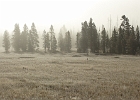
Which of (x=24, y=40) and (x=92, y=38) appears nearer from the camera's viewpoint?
(x=92, y=38)

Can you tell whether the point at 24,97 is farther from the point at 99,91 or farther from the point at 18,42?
the point at 18,42

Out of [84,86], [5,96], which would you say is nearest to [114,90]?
[84,86]

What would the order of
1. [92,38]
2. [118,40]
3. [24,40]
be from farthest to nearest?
[24,40], [92,38], [118,40]

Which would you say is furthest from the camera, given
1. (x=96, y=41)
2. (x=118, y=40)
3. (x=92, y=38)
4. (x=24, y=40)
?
(x=24, y=40)

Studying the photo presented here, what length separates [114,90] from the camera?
1683cm

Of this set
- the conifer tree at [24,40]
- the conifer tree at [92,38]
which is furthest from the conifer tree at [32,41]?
the conifer tree at [92,38]

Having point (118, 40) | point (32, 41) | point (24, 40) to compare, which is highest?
point (24, 40)

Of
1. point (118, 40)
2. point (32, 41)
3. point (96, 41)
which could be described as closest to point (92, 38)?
point (96, 41)

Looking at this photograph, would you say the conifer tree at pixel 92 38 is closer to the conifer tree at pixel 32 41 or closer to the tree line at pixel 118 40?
the tree line at pixel 118 40

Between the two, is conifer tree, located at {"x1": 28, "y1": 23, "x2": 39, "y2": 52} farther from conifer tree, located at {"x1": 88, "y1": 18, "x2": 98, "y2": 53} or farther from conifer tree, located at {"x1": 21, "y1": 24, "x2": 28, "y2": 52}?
conifer tree, located at {"x1": 88, "y1": 18, "x2": 98, "y2": 53}

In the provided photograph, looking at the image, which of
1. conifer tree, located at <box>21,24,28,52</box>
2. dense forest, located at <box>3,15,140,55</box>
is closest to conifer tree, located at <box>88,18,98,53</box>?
dense forest, located at <box>3,15,140,55</box>

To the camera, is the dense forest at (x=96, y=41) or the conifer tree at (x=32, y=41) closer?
the dense forest at (x=96, y=41)

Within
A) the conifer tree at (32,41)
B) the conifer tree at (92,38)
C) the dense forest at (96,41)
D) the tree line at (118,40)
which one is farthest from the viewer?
the conifer tree at (32,41)

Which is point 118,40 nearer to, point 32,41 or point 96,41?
point 96,41
